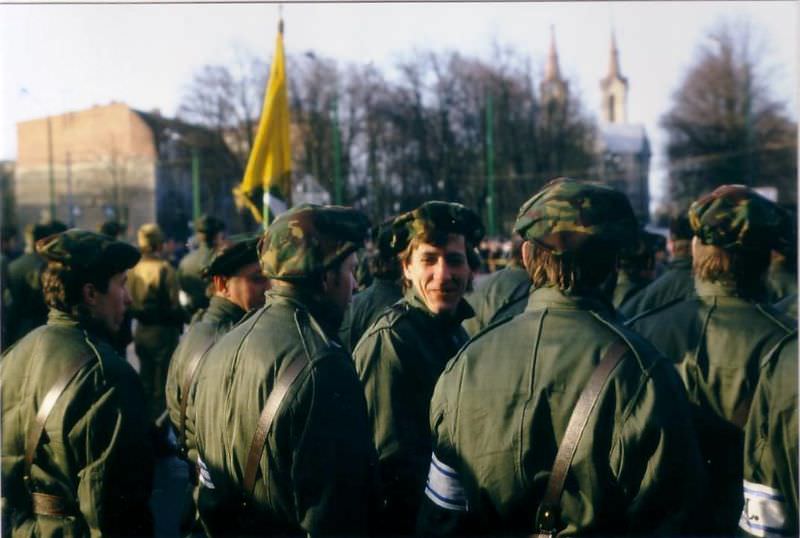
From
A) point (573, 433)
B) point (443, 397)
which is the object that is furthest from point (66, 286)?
point (573, 433)

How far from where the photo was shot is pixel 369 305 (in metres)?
6.75

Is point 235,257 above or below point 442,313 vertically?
above

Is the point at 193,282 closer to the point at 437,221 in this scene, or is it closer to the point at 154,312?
the point at 154,312

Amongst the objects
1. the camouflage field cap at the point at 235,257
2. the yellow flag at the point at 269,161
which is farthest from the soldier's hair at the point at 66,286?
the yellow flag at the point at 269,161

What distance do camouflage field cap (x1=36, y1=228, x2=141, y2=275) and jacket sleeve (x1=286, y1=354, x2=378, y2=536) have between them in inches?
45.1

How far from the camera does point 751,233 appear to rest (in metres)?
3.97

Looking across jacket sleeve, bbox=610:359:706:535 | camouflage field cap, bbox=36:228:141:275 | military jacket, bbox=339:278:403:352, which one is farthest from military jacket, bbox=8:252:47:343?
jacket sleeve, bbox=610:359:706:535

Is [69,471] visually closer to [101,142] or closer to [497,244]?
[497,244]

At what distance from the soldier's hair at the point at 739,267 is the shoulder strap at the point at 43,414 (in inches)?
98.3

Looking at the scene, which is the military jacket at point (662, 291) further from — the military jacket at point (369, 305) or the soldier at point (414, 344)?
the soldier at point (414, 344)

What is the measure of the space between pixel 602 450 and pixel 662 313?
1755 millimetres

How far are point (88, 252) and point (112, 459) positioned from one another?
0.85m

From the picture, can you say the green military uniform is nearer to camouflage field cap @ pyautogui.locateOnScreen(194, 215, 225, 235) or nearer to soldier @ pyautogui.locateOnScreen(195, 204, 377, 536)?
soldier @ pyautogui.locateOnScreen(195, 204, 377, 536)

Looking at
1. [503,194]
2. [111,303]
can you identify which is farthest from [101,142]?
[111,303]
